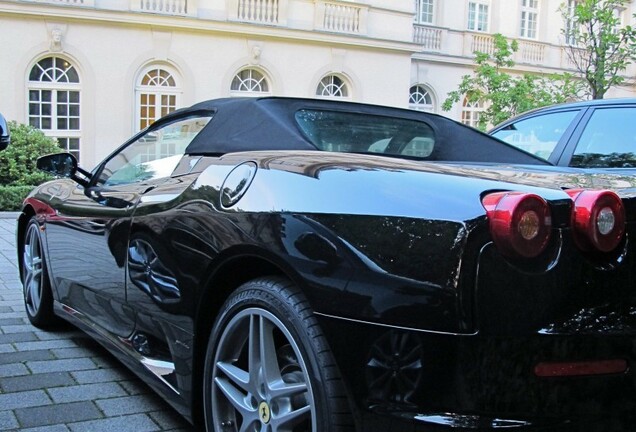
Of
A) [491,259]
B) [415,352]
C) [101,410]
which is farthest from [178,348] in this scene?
[491,259]

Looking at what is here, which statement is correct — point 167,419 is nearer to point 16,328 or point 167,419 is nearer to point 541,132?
point 16,328

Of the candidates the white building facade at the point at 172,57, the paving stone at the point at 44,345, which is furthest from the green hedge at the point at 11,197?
the paving stone at the point at 44,345

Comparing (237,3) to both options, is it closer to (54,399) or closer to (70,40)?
(70,40)

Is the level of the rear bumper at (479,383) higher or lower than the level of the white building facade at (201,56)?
lower

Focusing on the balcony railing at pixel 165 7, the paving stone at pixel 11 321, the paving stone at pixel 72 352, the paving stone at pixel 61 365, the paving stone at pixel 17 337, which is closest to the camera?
the paving stone at pixel 61 365

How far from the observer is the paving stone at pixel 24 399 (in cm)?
326

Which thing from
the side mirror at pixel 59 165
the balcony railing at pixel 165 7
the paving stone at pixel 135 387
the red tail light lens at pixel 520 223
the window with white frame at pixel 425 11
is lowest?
the paving stone at pixel 135 387

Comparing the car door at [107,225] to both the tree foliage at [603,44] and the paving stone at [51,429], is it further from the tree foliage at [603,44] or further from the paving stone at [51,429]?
the tree foliage at [603,44]

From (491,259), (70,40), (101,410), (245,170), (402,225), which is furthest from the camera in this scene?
(70,40)

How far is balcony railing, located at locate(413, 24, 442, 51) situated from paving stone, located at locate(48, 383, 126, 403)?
22418mm

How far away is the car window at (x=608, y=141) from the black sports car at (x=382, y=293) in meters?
2.74

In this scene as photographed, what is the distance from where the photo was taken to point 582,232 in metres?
1.81

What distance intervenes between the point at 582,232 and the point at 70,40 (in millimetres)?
18226

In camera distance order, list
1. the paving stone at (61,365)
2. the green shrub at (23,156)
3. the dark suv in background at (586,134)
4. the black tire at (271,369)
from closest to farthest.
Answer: the black tire at (271,369), the paving stone at (61,365), the dark suv in background at (586,134), the green shrub at (23,156)
